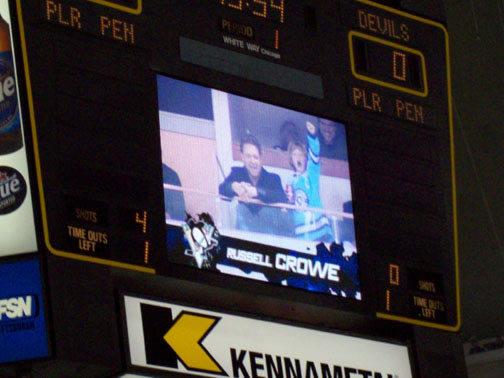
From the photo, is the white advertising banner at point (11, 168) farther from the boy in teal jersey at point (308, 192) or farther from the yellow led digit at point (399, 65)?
the yellow led digit at point (399, 65)

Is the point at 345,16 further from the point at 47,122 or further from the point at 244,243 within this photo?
the point at 47,122

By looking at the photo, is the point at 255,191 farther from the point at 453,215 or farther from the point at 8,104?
the point at 453,215

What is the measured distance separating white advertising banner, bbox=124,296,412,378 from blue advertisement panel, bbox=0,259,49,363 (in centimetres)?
41

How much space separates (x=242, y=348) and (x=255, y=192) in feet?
2.33

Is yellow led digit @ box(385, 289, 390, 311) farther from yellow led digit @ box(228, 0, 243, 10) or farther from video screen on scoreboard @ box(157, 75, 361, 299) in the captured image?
yellow led digit @ box(228, 0, 243, 10)

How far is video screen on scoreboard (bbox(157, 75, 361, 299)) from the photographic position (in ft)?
20.9

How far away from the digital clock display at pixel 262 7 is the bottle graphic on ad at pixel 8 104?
3.90 feet

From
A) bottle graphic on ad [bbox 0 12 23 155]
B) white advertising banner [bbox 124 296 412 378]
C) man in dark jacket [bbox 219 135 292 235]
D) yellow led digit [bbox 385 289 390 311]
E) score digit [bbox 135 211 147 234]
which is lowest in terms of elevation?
white advertising banner [bbox 124 296 412 378]

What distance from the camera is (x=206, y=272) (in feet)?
20.6

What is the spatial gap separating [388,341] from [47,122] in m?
2.10

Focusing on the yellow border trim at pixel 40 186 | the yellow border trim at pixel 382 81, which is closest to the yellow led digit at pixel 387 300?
the yellow border trim at pixel 382 81

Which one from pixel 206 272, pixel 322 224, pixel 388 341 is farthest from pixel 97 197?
pixel 388 341

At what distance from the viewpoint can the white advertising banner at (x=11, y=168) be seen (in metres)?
5.97

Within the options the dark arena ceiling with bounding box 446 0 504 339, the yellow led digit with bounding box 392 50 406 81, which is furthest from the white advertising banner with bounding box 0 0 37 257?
the dark arena ceiling with bounding box 446 0 504 339
